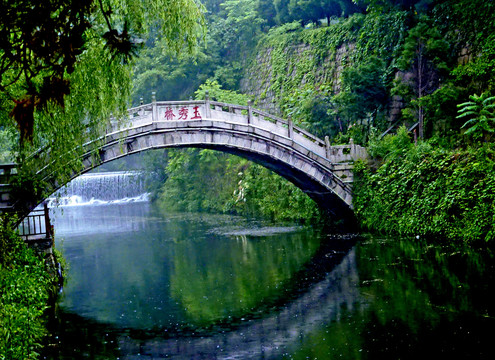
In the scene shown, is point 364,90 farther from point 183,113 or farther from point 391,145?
point 183,113

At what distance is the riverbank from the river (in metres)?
0.67

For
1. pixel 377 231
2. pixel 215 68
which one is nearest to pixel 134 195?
pixel 215 68

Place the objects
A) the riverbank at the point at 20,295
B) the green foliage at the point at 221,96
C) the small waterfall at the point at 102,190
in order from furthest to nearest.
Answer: the small waterfall at the point at 102,190
the green foliage at the point at 221,96
the riverbank at the point at 20,295

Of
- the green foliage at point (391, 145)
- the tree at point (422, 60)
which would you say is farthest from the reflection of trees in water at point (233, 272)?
the tree at point (422, 60)

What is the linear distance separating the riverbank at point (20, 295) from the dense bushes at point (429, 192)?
9.71 meters

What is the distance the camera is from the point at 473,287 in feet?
35.4

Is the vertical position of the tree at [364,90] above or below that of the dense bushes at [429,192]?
above

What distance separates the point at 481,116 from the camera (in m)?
14.8

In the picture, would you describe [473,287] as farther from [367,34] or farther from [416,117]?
[367,34]

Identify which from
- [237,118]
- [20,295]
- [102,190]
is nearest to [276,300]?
[20,295]

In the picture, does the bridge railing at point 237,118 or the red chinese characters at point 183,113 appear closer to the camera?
the bridge railing at point 237,118

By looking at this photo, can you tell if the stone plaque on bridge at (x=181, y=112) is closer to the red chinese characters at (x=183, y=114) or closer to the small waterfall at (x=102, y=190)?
the red chinese characters at (x=183, y=114)

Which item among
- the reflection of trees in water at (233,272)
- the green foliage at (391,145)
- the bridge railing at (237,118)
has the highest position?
the bridge railing at (237,118)

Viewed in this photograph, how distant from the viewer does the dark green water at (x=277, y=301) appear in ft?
28.5
